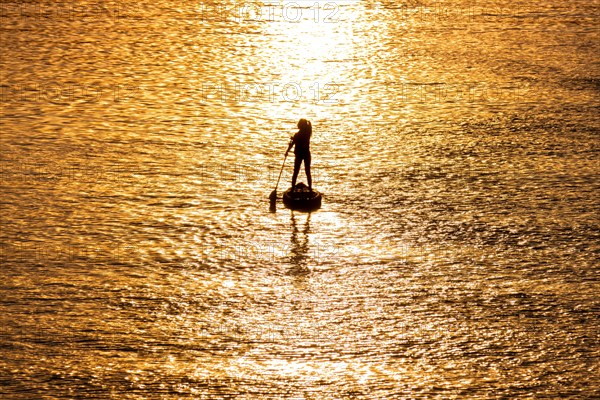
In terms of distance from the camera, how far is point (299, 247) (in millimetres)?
14594

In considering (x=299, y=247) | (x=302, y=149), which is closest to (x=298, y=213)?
(x=302, y=149)

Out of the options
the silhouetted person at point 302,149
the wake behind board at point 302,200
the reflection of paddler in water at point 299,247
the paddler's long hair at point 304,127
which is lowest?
the reflection of paddler in water at point 299,247

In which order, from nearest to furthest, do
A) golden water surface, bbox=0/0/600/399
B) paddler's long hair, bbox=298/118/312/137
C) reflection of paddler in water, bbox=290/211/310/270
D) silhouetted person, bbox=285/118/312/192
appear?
golden water surface, bbox=0/0/600/399, reflection of paddler in water, bbox=290/211/310/270, silhouetted person, bbox=285/118/312/192, paddler's long hair, bbox=298/118/312/137

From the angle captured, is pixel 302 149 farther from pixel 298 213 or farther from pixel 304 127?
pixel 298 213

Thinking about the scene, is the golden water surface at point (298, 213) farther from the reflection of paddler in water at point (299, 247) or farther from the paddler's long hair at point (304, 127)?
the paddler's long hair at point (304, 127)

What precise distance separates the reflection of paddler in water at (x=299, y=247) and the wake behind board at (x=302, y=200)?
54cm

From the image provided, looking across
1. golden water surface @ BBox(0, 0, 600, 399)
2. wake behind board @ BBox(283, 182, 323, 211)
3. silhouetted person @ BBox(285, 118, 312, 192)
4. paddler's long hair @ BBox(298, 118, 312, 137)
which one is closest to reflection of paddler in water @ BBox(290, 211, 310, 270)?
golden water surface @ BBox(0, 0, 600, 399)

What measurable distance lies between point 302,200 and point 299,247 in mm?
1569

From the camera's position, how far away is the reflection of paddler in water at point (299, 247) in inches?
555

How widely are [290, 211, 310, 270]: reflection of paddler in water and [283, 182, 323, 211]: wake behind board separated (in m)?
0.54

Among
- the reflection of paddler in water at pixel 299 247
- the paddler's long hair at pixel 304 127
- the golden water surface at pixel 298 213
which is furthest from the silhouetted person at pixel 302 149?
the reflection of paddler in water at pixel 299 247

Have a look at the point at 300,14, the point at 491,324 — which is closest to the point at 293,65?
the point at 300,14

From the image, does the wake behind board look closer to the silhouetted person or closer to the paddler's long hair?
the silhouetted person

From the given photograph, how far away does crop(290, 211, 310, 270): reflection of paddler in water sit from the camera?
46.3 feet
